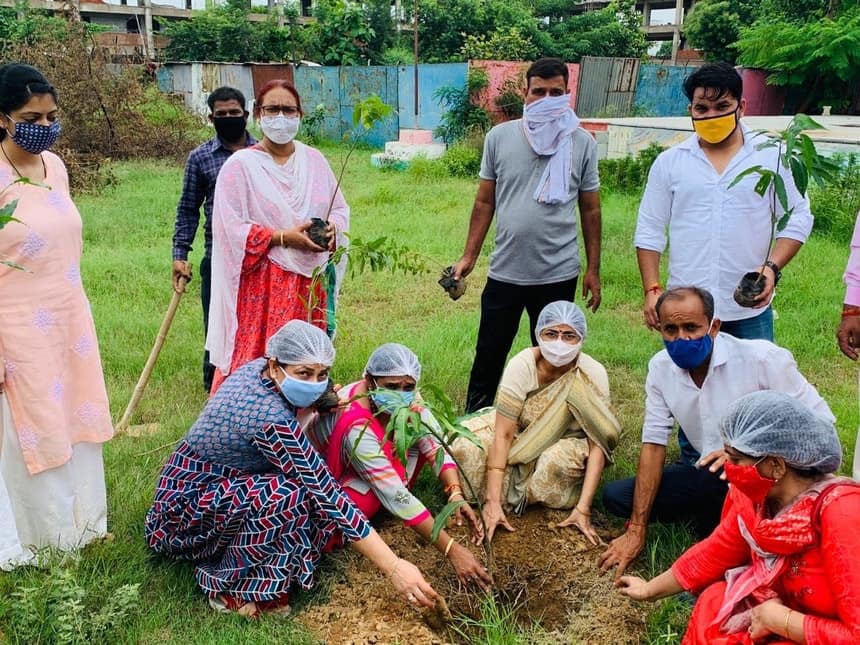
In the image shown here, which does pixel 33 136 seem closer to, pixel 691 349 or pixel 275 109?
pixel 275 109

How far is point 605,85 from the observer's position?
1856 centimetres

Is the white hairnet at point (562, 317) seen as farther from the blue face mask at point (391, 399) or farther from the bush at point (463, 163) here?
the bush at point (463, 163)

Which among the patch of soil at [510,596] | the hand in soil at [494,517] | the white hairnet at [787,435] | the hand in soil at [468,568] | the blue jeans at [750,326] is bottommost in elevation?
the patch of soil at [510,596]

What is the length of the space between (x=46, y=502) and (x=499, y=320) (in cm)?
216

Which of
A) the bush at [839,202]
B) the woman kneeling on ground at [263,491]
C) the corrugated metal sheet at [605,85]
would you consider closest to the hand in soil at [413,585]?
the woman kneeling on ground at [263,491]

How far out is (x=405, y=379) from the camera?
2.91 metres

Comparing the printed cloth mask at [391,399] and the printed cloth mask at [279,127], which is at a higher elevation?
the printed cloth mask at [279,127]

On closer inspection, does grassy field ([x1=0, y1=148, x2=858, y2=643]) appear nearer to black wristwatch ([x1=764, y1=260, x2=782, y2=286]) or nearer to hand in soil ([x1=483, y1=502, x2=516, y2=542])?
hand in soil ([x1=483, y1=502, x2=516, y2=542])

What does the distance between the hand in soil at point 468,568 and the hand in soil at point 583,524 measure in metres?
0.55

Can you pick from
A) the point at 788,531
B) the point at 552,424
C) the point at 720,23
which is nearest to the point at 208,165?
the point at 552,424

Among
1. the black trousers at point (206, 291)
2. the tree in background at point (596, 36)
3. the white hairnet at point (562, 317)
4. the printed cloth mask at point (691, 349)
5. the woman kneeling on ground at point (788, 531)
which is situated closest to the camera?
the woman kneeling on ground at point (788, 531)

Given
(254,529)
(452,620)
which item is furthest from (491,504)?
(254,529)

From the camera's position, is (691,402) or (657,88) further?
(657,88)

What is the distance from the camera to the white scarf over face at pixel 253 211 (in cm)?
352
